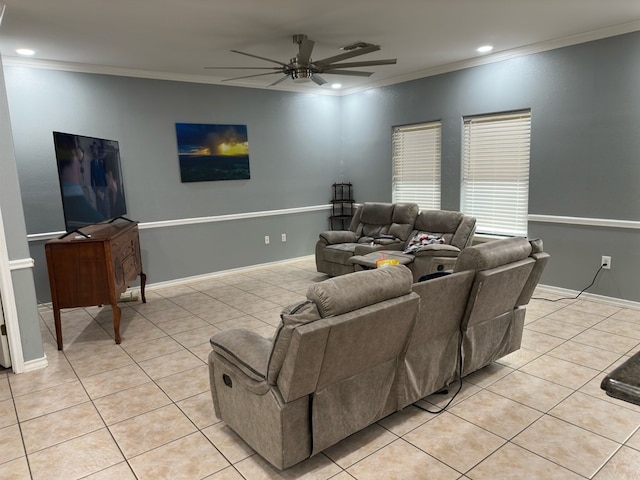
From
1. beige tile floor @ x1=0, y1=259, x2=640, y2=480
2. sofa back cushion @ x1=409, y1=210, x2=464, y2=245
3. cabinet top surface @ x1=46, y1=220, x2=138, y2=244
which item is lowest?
beige tile floor @ x1=0, y1=259, x2=640, y2=480

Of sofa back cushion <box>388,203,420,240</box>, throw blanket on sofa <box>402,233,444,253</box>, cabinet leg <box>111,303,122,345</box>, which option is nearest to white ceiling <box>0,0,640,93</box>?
sofa back cushion <box>388,203,420,240</box>

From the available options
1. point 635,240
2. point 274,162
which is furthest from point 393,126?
point 635,240

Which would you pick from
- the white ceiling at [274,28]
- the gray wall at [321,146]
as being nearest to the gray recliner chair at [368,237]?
the gray wall at [321,146]

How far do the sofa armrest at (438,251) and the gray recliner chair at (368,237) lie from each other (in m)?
0.71

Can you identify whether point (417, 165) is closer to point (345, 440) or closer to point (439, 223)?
point (439, 223)

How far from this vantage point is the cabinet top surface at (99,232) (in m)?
3.46

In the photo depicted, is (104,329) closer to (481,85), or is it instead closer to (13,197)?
(13,197)

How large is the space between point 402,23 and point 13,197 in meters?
3.38

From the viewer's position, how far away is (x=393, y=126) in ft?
20.4

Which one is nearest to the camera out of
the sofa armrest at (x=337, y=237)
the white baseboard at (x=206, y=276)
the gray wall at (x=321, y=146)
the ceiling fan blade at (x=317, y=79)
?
the ceiling fan blade at (x=317, y=79)

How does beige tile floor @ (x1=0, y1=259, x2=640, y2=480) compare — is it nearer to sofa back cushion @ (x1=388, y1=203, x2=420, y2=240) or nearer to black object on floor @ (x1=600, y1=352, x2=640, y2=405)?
black object on floor @ (x1=600, y1=352, x2=640, y2=405)

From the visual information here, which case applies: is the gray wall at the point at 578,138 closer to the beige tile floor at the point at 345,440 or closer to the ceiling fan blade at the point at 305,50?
the beige tile floor at the point at 345,440

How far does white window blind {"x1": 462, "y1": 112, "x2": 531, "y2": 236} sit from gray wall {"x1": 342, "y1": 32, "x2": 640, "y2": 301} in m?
0.13

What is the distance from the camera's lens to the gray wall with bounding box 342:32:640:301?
13.3 feet
